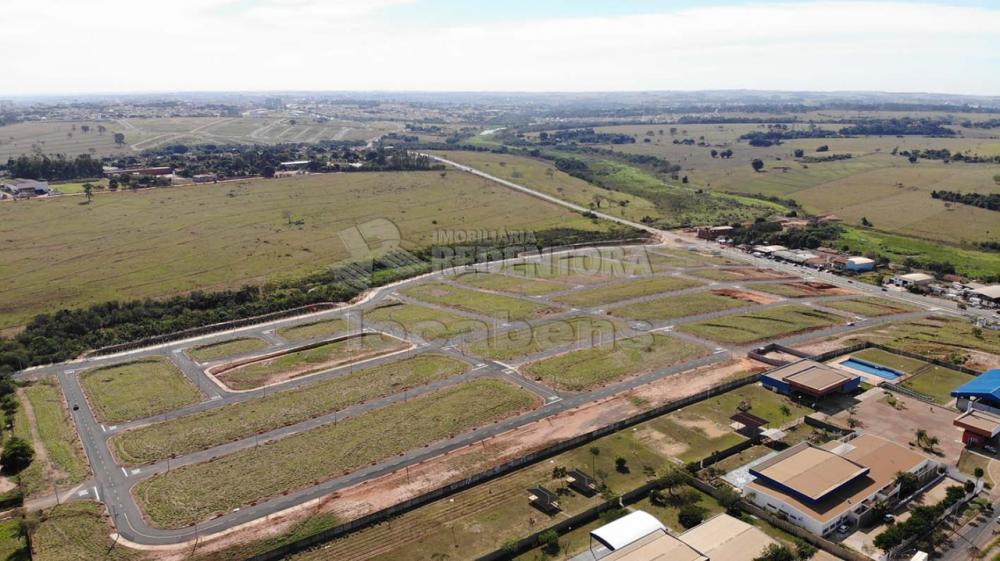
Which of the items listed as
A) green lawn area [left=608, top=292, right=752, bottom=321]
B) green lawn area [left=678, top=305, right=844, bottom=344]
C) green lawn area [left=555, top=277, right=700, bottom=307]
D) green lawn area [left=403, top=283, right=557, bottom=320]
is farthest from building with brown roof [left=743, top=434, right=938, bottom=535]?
green lawn area [left=555, top=277, right=700, bottom=307]

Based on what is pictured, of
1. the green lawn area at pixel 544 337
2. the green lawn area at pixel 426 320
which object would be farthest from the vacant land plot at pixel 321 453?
the green lawn area at pixel 426 320

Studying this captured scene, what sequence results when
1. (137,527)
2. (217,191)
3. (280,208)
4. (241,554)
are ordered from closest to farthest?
(241,554) → (137,527) → (280,208) → (217,191)

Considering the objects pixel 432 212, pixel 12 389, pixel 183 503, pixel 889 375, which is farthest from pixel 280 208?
pixel 889 375

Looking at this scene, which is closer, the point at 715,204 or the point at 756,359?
the point at 756,359

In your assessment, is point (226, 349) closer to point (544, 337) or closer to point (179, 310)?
point (179, 310)

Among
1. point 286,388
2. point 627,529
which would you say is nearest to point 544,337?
point 286,388

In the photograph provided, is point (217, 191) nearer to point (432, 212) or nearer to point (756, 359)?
point (432, 212)

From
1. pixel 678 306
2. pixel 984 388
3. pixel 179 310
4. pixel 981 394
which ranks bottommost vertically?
pixel 678 306

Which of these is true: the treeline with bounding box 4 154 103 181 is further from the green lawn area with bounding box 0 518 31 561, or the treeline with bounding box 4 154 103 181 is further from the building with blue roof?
the building with blue roof
